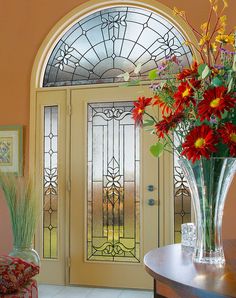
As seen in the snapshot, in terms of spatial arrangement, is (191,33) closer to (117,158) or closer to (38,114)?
(117,158)

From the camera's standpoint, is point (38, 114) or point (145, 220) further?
point (38, 114)

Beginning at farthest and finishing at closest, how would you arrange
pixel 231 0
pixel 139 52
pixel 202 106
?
pixel 139 52 → pixel 231 0 → pixel 202 106

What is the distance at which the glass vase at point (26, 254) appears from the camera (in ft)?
12.5

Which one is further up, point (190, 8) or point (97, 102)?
point (190, 8)

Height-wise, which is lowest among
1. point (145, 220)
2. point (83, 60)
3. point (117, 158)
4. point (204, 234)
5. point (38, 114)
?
point (145, 220)

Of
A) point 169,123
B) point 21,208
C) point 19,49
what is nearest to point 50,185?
point 21,208

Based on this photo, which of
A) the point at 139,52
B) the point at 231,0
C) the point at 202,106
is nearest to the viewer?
the point at 202,106

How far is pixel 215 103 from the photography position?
1288 mm

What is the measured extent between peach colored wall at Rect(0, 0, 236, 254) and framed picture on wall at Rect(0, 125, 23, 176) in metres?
0.06

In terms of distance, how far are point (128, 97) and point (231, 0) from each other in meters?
1.35

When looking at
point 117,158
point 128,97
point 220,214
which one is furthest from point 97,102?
point 220,214

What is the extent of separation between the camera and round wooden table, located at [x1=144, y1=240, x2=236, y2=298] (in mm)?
1141

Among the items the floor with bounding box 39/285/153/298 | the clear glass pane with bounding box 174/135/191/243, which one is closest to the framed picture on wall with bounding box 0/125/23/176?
the floor with bounding box 39/285/153/298

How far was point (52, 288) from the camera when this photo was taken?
420cm
